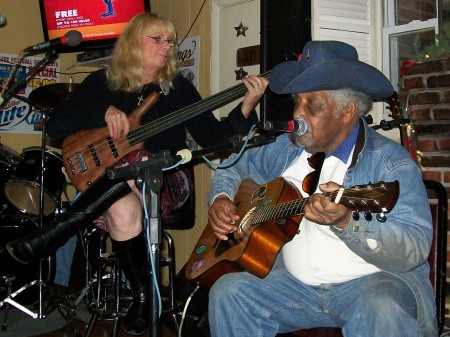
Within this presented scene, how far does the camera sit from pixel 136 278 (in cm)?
246

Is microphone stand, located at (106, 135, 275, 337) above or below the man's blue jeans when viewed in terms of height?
above

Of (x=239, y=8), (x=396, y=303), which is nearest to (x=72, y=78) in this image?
(x=239, y=8)

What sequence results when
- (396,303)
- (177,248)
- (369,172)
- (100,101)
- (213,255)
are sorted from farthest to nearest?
(177,248) < (100,101) < (213,255) < (369,172) < (396,303)

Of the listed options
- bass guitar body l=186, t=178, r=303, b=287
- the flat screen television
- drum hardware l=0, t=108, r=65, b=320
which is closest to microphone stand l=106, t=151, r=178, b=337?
bass guitar body l=186, t=178, r=303, b=287

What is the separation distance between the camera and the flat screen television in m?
4.46

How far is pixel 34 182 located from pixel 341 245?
83.6 inches

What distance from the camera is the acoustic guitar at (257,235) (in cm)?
191

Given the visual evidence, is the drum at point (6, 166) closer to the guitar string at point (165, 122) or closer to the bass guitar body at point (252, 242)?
the guitar string at point (165, 122)

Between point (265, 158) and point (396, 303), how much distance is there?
855 millimetres

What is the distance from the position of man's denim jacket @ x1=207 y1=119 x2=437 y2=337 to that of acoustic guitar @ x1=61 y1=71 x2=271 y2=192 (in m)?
0.83

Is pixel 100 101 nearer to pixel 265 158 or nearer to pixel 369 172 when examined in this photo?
pixel 265 158

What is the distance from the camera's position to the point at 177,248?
4348 millimetres

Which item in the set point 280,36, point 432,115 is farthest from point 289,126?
point 280,36

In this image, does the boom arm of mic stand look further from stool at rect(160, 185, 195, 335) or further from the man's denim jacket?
stool at rect(160, 185, 195, 335)
